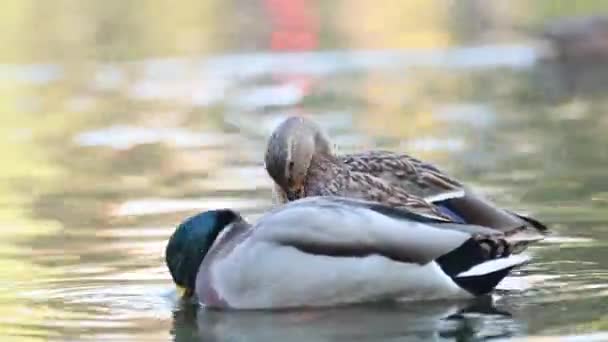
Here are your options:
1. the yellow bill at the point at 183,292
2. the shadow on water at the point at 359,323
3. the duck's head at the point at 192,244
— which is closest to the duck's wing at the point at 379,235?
the shadow on water at the point at 359,323

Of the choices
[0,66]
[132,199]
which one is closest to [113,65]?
[0,66]

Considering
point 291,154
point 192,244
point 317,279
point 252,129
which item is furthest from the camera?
point 252,129

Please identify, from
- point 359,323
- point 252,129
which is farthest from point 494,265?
point 252,129

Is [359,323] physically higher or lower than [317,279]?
lower

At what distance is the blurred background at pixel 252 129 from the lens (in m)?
7.41

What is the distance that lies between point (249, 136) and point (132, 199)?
4.10 metres

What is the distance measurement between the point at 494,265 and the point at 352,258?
590 mm

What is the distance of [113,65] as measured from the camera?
25.2 m

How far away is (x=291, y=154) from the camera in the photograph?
8.20 m

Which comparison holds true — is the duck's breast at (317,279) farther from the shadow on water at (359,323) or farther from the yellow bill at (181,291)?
the yellow bill at (181,291)

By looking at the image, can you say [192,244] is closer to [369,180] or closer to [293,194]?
[293,194]

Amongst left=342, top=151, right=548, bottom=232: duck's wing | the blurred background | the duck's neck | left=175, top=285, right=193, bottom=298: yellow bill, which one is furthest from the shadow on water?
the duck's neck

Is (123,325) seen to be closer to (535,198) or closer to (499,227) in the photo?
(499,227)

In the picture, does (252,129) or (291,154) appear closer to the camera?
(291,154)
